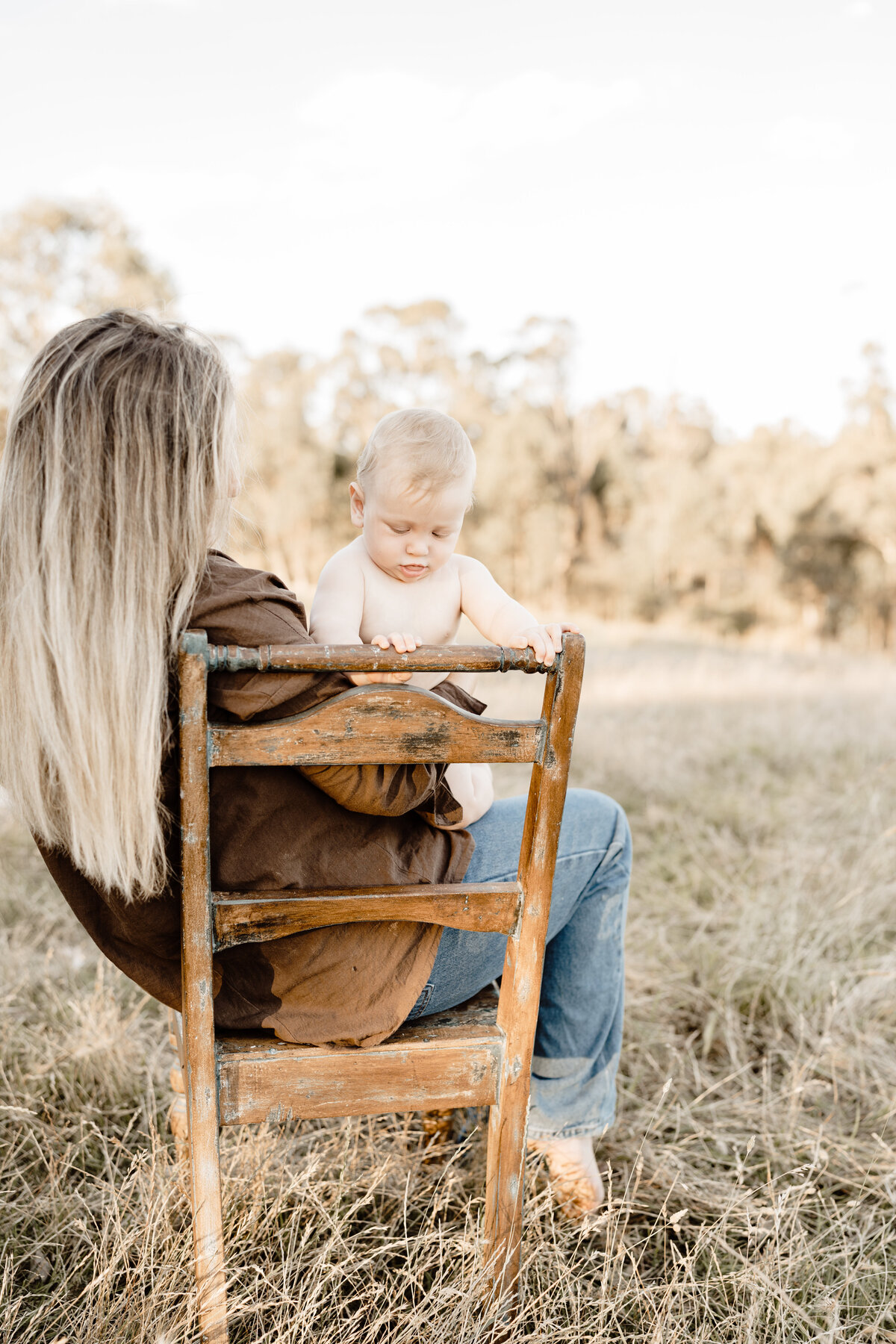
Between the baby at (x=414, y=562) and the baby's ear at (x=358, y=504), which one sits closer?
the baby at (x=414, y=562)

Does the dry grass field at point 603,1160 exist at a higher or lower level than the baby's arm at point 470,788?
lower

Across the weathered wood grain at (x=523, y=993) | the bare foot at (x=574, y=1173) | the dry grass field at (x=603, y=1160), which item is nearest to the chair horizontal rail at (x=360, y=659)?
the weathered wood grain at (x=523, y=993)

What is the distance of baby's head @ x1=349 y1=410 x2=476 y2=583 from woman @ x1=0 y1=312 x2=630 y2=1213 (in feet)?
1.49

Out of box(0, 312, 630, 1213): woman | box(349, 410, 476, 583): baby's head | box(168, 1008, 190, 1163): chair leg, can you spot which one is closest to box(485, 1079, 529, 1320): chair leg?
box(0, 312, 630, 1213): woman

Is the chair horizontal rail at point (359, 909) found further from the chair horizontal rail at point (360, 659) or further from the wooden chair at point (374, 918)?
the chair horizontal rail at point (360, 659)

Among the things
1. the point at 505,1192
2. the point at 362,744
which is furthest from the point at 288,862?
the point at 505,1192

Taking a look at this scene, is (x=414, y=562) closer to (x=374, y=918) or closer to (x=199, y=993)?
(x=374, y=918)

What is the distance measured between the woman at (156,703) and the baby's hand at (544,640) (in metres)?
0.24

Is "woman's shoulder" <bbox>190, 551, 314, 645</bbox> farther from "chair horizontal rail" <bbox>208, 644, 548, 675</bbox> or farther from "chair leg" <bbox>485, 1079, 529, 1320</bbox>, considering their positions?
"chair leg" <bbox>485, 1079, 529, 1320</bbox>

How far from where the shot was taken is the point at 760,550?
23359 mm

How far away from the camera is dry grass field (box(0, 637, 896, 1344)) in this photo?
152 cm

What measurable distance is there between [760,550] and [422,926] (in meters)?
23.6

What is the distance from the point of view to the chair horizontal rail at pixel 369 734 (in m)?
1.19

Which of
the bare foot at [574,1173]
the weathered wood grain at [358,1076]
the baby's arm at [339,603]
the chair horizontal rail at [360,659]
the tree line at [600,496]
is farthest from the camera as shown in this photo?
the tree line at [600,496]
